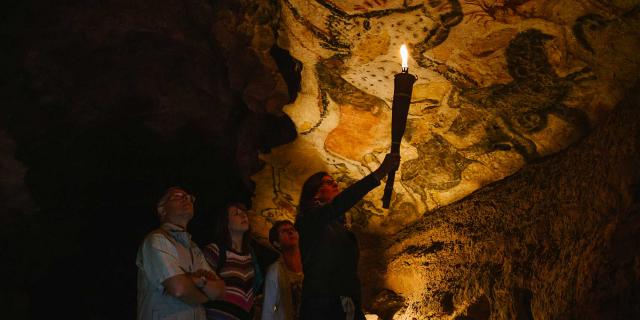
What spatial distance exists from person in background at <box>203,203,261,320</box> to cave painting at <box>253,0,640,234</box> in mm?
1349

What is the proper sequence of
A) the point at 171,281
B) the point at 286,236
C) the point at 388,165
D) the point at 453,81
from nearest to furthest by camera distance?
1. the point at 171,281
2. the point at 388,165
3. the point at 453,81
4. the point at 286,236

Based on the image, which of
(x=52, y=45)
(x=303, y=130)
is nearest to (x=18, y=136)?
(x=52, y=45)

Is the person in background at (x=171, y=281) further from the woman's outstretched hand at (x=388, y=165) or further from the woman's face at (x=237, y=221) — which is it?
the woman's outstretched hand at (x=388, y=165)

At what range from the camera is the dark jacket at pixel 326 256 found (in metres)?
2.64

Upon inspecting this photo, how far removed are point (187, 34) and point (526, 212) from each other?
309 centimetres

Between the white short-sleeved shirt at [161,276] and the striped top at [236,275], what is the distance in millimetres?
263

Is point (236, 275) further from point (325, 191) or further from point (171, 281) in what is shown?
point (325, 191)

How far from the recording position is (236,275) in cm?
290

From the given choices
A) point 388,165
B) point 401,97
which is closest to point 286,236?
point 388,165

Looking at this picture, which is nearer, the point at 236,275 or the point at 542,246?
the point at 542,246

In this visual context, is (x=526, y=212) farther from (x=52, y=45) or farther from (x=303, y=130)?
(x=52, y=45)

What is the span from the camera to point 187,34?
4121mm

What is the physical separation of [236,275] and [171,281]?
1.92 ft

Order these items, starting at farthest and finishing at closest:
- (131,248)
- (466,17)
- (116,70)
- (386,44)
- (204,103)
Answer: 1. (131,248)
2. (204,103)
3. (116,70)
4. (386,44)
5. (466,17)
